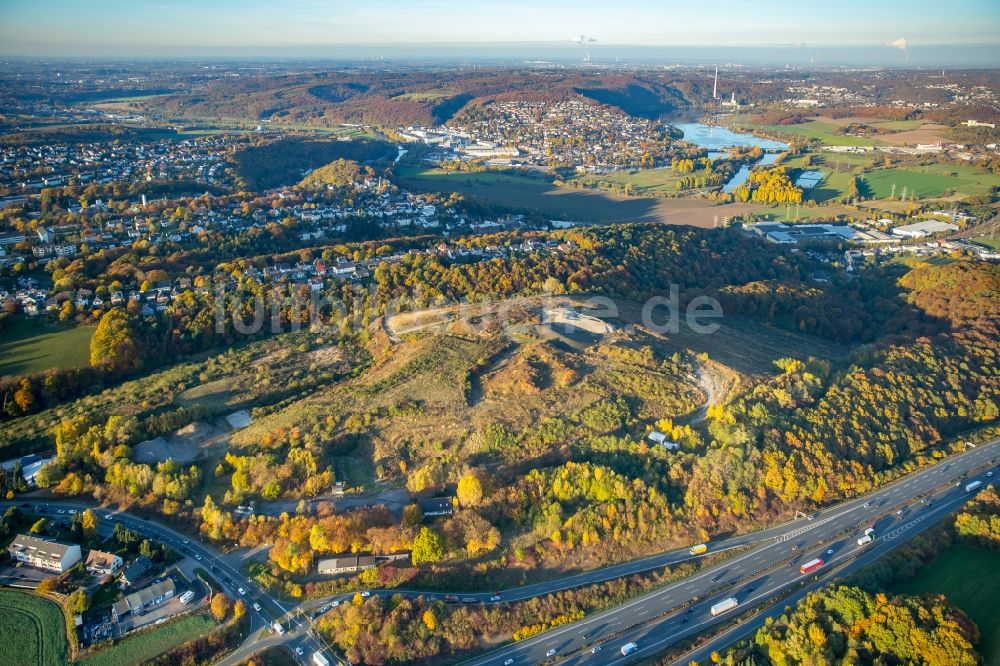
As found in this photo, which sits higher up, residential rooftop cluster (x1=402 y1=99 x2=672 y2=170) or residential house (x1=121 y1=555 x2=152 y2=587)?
residential rooftop cluster (x1=402 y1=99 x2=672 y2=170)

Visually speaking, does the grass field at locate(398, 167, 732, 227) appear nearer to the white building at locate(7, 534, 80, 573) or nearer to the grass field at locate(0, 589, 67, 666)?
the white building at locate(7, 534, 80, 573)

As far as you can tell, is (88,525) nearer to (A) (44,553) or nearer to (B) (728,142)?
(A) (44,553)

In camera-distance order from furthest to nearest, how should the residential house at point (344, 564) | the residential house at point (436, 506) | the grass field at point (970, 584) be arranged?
the residential house at point (436, 506)
the residential house at point (344, 564)
the grass field at point (970, 584)

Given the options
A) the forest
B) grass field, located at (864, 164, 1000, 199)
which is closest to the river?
grass field, located at (864, 164, 1000, 199)

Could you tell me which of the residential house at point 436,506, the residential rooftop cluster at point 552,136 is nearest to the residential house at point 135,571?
the residential house at point 436,506

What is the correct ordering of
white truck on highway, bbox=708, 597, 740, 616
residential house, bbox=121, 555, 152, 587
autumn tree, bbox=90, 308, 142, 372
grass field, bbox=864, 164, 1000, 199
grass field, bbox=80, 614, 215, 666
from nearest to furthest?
grass field, bbox=80, 614, 215, 666
white truck on highway, bbox=708, 597, 740, 616
residential house, bbox=121, 555, 152, 587
autumn tree, bbox=90, 308, 142, 372
grass field, bbox=864, 164, 1000, 199

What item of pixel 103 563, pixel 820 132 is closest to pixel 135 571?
pixel 103 563

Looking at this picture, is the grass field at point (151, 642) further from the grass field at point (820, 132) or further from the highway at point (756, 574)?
the grass field at point (820, 132)

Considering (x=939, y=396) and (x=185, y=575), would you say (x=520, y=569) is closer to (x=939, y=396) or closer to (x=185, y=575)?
(x=185, y=575)
